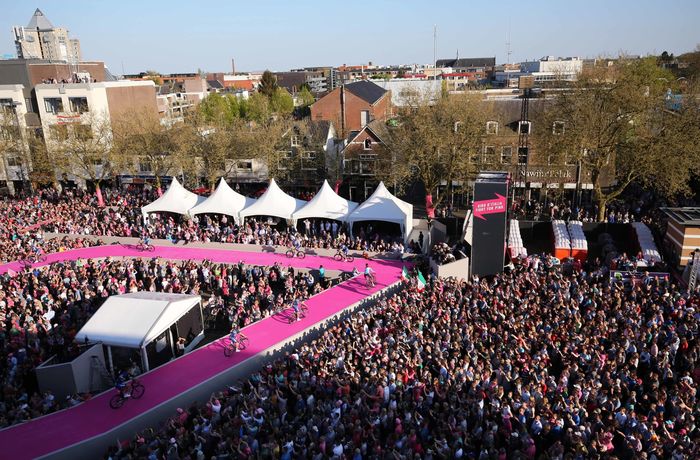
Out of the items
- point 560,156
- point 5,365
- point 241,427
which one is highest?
point 560,156

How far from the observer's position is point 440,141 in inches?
1156

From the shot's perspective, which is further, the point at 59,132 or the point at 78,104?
the point at 78,104

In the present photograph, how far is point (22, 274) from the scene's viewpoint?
23766mm

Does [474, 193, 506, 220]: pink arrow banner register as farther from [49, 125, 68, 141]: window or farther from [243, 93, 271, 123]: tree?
[243, 93, 271, 123]: tree

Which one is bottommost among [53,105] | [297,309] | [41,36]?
[297,309]

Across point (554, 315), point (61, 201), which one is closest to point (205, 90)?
point (61, 201)

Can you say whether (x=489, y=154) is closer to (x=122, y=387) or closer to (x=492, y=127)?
(x=492, y=127)

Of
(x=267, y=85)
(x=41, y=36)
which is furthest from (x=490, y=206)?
(x=41, y=36)

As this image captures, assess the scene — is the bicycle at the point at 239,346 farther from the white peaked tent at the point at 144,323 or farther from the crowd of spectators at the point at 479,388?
the white peaked tent at the point at 144,323

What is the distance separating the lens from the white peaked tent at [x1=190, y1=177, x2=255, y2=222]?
29031mm

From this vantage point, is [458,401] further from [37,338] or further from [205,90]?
[205,90]

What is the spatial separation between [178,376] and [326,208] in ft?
43.8

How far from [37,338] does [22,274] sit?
685cm

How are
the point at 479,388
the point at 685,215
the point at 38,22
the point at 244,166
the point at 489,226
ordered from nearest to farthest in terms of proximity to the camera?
the point at 479,388 → the point at 489,226 → the point at 685,215 → the point at 244,166 → the point at 38,22
